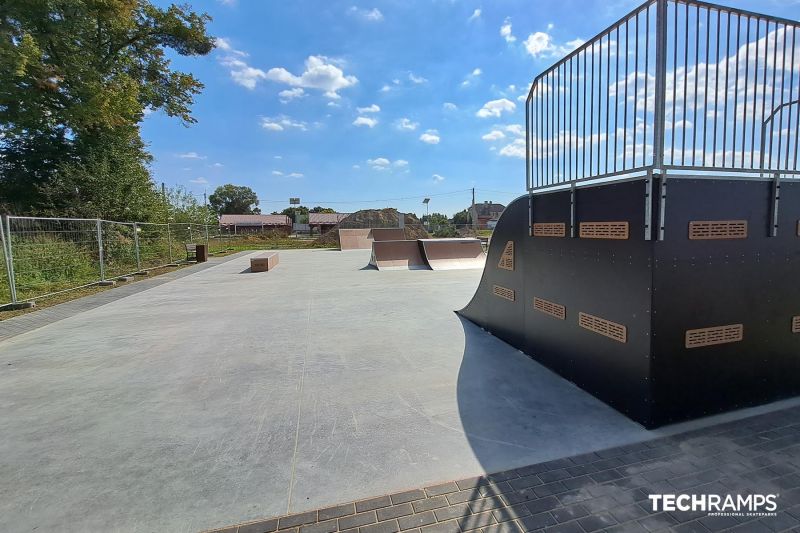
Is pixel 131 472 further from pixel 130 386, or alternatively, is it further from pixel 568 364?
pixel 568 364

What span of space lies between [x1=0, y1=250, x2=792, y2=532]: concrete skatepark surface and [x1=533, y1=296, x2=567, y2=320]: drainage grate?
23.8 inches

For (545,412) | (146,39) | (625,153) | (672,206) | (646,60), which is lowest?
(545,412)

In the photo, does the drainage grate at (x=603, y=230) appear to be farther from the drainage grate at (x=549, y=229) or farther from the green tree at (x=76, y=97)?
the green tree at (x=76, y=97)

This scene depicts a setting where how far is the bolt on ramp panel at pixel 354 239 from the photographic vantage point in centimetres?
2545

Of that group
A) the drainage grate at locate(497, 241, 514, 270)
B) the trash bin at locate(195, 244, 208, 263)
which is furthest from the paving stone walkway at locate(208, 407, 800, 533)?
the trash bin at locate(195, 244, 208, 263)

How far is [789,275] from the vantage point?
307 cm

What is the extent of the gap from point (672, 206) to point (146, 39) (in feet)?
75.1

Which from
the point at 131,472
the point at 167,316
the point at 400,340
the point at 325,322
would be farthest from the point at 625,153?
the point at 167,316

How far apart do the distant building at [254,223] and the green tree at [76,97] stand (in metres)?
45.7

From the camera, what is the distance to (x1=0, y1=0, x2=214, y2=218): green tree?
43.2ft

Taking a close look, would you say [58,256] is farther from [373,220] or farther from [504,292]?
[373,220]

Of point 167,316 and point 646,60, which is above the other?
point 646,60

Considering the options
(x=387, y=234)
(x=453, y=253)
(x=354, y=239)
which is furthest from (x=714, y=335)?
(x=354, y=239)

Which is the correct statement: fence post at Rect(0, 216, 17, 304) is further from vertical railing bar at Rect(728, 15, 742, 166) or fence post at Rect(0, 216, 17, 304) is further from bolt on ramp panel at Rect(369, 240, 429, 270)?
vertical railing bar at Rect(728, 15, 742, 166)
